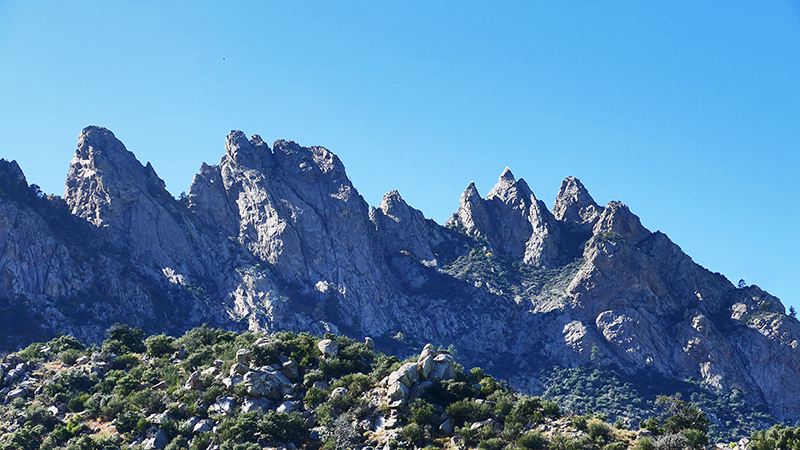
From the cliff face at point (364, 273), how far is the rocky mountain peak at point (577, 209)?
0.52m

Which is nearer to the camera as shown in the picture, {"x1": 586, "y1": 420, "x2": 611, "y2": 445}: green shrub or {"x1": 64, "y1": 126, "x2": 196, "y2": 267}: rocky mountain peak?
{"x1": 586, "y1": 420, "x2": 611, "y2": 445}: green shrub

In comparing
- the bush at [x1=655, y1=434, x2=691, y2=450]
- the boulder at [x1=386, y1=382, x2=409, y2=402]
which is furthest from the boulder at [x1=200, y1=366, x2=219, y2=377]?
the bush at [x1=655, y1=434, x2=691, y2=450]

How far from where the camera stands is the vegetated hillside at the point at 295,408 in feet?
151

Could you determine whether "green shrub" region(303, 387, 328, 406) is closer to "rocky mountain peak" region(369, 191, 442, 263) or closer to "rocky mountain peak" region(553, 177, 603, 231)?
"rocky mountain peak" region(369, 191, 442, 263)

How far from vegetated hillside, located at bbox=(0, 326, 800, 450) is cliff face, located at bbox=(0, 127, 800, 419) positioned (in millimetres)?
69451

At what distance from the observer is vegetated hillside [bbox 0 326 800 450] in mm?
45938

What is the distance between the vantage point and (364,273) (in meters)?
170

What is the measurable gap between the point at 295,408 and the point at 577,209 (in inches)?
6072

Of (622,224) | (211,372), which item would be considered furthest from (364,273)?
(211,372)

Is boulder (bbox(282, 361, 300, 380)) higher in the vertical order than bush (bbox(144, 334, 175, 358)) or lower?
lower

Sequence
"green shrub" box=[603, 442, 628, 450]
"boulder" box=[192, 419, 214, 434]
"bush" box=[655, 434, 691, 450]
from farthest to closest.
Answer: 1. "boulder" box=[192, 419, 214, 434]
2. "green shrub" box=[603, 442, 628, 450]
3. "bush" box=[655, 434, 691, 450]

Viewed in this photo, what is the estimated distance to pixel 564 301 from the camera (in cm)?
15938

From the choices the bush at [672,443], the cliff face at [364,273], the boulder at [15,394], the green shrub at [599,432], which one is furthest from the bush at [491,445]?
the cliff face at [364,273]

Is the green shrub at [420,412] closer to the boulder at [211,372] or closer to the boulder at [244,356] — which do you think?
the boulder at [244,356]
